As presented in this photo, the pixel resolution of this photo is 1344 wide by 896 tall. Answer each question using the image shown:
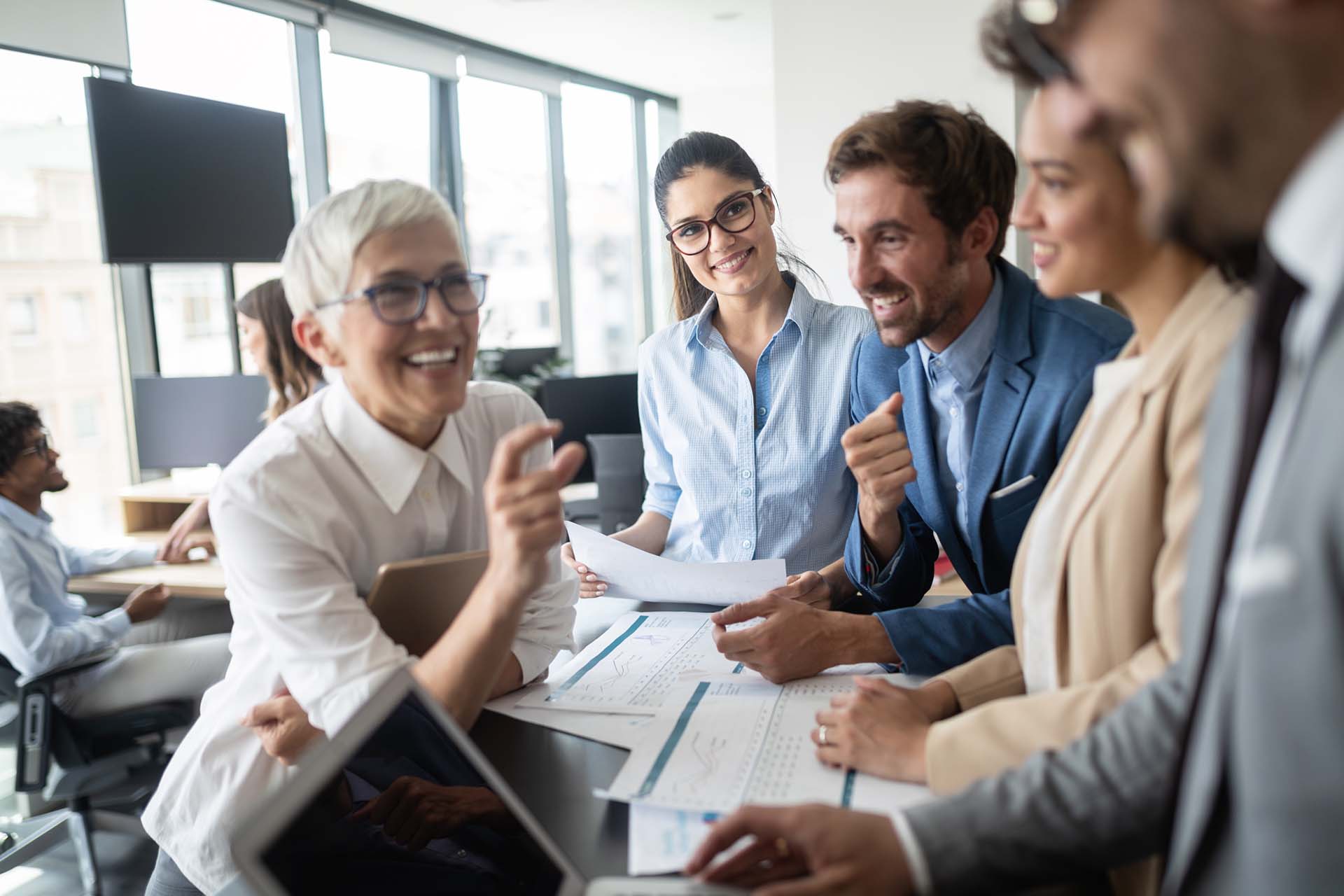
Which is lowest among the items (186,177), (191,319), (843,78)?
(191,319)

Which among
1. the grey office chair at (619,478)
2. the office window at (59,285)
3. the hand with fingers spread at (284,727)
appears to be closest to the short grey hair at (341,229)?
the hand with fingers spread at (284,727)

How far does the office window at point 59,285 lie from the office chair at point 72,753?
52.5 inches

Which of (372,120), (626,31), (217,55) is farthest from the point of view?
(626,31)

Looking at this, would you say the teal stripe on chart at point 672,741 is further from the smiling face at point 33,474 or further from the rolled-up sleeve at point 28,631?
the smiling face at point 33,474

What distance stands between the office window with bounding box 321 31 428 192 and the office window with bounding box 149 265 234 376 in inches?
42.9

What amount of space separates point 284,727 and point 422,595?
0.92 ft

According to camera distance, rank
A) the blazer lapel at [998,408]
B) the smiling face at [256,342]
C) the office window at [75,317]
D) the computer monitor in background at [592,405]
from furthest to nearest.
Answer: the computer monitor in background at [592,405]
the office window at [75,317]
the smiling face at [256,342]
the blazer lapel at [998,408]

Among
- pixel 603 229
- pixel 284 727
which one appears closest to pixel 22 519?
pixel 284 727

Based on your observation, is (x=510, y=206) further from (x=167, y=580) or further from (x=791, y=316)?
(x=791, y=316)

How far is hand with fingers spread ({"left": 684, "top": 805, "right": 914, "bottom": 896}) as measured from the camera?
90 cm

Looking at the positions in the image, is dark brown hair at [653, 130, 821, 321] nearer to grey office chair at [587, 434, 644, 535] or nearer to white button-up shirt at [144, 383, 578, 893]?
white button-up shirt at [144, 383, 578, 893]

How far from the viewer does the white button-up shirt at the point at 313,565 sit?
1.17 m

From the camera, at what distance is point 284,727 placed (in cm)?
126

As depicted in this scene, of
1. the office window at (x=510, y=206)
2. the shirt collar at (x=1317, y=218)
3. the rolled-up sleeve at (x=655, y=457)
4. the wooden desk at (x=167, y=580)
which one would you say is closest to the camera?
the shirt collar at (x=1317, y=218)
